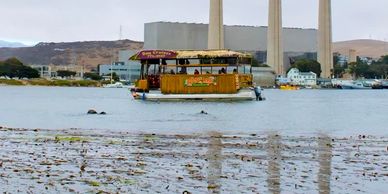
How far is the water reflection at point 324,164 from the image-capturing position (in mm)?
14703

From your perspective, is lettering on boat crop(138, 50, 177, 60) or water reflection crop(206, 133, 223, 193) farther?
Result: lettering on boat crop(138, 50, 177, 60)

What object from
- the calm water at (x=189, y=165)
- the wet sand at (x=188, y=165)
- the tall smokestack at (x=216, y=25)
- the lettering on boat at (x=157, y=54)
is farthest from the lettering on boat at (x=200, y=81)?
the tall smokestack at (x=216, y=25)

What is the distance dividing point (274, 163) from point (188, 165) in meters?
2.27

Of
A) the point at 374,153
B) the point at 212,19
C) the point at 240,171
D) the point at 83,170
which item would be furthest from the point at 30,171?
the point at 212,19

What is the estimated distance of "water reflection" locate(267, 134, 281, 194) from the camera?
14640mm

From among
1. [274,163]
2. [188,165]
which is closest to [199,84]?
[274,163]

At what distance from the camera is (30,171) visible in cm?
1644

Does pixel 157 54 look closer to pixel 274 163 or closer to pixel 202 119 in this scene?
pixel 202 119

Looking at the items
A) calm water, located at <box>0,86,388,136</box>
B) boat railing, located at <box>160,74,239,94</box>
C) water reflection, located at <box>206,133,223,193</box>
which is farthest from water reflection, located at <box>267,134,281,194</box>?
boat railing, located at <box>160,74,239,94</box>

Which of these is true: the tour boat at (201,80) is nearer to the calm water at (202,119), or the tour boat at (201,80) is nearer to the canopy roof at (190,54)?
the canopy roof at (190,54)

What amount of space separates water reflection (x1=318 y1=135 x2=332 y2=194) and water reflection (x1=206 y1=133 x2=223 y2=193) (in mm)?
2056

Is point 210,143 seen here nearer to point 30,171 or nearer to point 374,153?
Result: point 374,153

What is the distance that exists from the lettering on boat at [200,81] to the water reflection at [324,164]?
46941mm

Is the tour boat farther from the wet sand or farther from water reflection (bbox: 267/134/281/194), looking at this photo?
→ the wet sand
